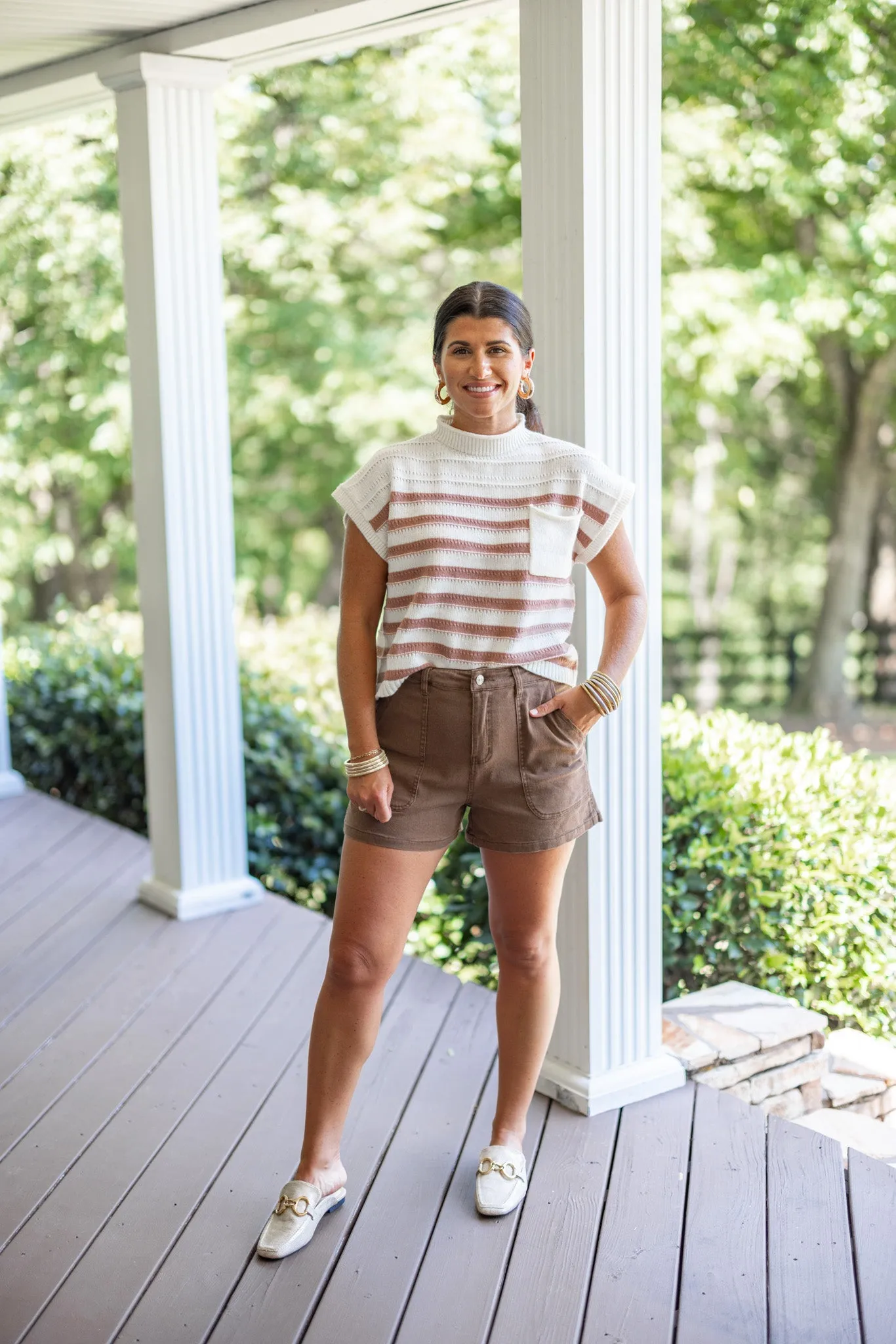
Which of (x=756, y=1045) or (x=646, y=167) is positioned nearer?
(x=646, y=167)

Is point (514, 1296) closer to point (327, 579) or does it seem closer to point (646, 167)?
point (646, 167)

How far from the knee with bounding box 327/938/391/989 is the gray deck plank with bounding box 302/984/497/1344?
0.48 m

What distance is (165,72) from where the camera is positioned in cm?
363

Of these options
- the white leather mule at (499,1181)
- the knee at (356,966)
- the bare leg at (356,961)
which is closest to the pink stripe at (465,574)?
the bare leg at (356,961)

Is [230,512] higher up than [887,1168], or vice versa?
[230,512]

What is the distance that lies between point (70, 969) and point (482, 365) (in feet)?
7.58

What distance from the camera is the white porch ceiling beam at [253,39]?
10.1 feet

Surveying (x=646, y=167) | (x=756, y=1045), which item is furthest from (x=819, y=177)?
(x=756, y=1045)

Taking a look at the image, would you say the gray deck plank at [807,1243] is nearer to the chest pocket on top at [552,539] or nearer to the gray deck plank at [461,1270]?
the gray deck plank at [461,1270]

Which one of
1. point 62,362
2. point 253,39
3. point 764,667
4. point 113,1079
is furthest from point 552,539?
point 764,667

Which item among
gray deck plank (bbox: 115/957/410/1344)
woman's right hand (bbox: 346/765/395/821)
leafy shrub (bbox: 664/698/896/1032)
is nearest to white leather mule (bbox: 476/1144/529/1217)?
gray deck plank (bbox: 115/957/410/1344)

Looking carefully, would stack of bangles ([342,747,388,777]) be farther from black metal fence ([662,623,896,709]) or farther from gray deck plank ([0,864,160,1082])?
black metal fence ([662,623,896,709])

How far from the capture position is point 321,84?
291 inches

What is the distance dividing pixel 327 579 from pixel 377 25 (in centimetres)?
879
